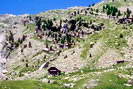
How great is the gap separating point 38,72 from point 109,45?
138 ft

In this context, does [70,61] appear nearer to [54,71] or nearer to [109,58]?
[54,71]

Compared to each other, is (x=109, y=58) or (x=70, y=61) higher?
(x=70, y=61)

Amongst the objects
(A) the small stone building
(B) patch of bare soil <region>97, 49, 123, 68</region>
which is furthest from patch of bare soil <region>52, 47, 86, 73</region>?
(B) patch of bare soil <region>97, 49, 123, 68</region>

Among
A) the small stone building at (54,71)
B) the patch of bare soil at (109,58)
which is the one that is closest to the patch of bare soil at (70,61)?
the small stone building at (54,71)

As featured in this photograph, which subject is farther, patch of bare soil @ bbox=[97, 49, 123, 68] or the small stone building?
patch of bare soil @ bbox=[97, 49, 123, 68]

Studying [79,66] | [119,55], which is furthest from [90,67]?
[119,55]

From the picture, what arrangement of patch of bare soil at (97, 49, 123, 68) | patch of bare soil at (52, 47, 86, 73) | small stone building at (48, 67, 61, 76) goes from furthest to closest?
patch of bare soil at (52, 47, 86, 73), patch of bare soil at (97, 49, 123, 68), small stone building at (48, 67, 61, 76)

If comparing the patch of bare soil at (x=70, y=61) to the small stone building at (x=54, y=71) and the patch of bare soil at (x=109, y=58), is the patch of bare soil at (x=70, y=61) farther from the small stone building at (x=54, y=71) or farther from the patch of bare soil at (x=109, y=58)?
the patch of bare soil at (x=109, y=58)

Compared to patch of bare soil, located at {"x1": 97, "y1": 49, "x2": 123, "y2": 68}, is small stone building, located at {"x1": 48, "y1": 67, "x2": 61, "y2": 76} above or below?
below

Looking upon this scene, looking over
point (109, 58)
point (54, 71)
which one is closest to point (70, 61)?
point (54, 71)

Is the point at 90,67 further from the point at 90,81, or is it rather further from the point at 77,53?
the point at 90,81

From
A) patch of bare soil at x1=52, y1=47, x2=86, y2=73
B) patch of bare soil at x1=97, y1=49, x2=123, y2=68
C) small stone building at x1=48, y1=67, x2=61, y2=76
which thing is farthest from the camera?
patch of bare soil at x1=52, y1=47, x2=86, y2=73

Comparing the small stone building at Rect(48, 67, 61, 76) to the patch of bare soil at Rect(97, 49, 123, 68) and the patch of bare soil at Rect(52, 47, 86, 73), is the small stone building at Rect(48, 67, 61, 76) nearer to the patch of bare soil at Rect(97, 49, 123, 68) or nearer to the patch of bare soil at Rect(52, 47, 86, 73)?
the patch of bare soil at Rect(52, 47, 86, 73)

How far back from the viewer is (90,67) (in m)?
158
